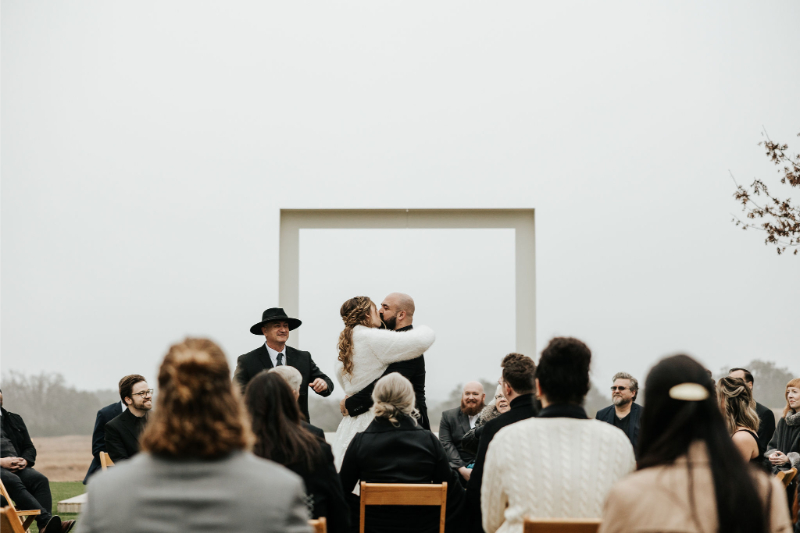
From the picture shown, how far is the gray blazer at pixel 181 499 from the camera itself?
1.32 m

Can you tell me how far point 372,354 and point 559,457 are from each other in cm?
193

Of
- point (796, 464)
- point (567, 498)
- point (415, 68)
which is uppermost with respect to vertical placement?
point (415, 68)

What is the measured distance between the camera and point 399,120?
619 cm

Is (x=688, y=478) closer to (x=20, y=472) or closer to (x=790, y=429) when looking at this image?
(x=790, y=429)

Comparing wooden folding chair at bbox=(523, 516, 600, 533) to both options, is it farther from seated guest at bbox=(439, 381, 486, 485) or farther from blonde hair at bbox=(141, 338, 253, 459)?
seated guest at bbox=(439, 381, 486, 485)

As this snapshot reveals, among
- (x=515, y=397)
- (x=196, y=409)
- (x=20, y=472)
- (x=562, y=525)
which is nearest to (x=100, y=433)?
(x=20, y=472)

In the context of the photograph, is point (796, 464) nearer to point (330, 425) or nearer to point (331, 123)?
point (330, 425)

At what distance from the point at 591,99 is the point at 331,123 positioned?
224 centimetres

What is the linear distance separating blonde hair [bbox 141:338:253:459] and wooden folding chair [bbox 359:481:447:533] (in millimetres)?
1683

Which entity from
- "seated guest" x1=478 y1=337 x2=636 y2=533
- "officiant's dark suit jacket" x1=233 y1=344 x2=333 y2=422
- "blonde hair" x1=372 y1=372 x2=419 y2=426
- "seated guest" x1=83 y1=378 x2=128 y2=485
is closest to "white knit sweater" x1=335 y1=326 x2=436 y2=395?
"officiant's dark suit jacket" x1=233 y1=344 x2=333 y2=422

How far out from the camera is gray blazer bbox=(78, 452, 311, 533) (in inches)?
51.8

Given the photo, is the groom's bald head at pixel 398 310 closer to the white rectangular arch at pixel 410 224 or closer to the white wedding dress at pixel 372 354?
the white wedding dress at pixel 372 354

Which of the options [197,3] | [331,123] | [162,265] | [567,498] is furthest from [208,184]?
[567,498]

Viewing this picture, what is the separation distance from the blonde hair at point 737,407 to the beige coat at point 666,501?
2.19 metres
